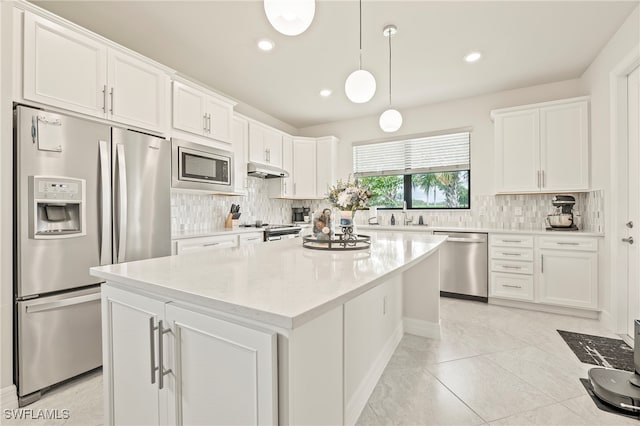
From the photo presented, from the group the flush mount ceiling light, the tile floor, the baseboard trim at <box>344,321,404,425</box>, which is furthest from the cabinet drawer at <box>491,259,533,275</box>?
the flush mount ceiling light

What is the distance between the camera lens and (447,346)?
2.43 meters

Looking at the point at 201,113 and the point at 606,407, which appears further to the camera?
the point at 201,113

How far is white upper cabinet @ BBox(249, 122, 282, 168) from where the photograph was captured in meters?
4.11

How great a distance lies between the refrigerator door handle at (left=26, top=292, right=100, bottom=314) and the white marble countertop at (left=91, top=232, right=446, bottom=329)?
969 mm

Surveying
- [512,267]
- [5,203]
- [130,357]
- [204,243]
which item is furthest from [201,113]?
[512,267]

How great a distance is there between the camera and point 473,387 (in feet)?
6.10

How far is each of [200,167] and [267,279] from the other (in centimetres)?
246

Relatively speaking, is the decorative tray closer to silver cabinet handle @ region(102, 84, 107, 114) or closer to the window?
silver cabinet handle @ region(102, 84, 107, 114)

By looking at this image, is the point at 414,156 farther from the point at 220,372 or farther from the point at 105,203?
the point at 220,372

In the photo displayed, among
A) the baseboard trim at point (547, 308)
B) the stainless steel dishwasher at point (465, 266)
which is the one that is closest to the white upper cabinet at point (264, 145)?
the stainless steel dishwasher at point (465, 266)

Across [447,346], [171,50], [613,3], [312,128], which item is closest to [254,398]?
[447,346]

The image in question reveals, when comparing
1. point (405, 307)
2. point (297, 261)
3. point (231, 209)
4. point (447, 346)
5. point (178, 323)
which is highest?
point (231, 209)

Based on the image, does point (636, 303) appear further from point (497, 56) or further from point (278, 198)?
point (278, 198)

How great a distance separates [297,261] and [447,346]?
182cm
